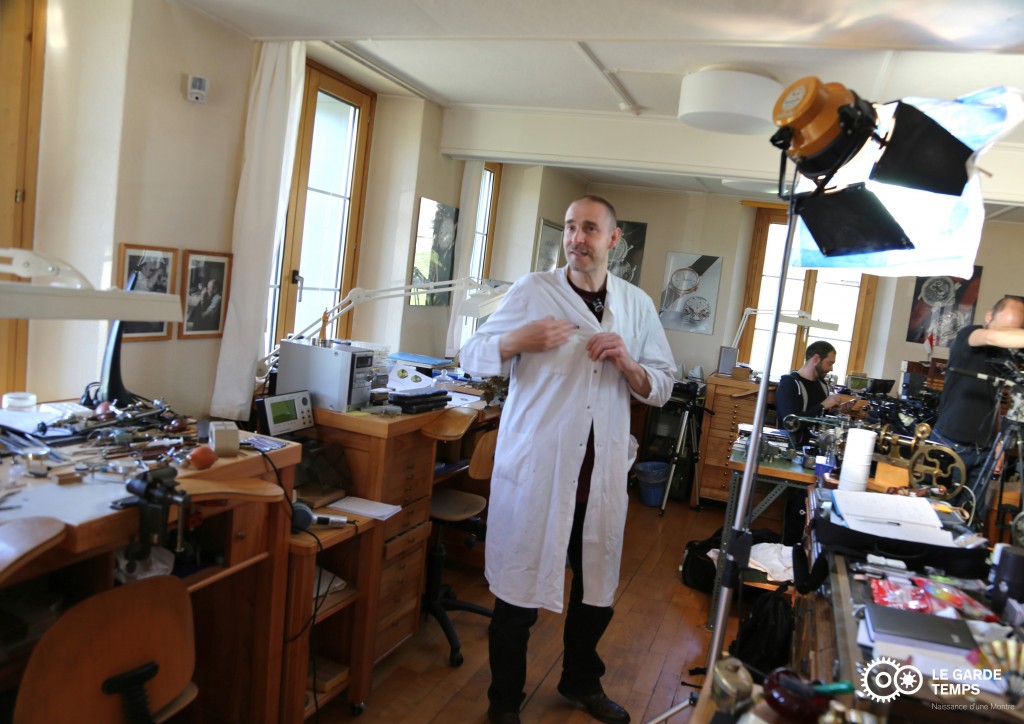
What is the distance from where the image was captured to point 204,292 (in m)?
2.96

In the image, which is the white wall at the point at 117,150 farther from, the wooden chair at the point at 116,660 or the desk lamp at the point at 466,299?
the wooden chair at the point at 116,660

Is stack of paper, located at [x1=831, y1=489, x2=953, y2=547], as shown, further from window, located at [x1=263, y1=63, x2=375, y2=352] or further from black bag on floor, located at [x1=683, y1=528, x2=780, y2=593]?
window, located at [x1=263, y1=63, x2=375, y2=352]

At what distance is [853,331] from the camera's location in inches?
260

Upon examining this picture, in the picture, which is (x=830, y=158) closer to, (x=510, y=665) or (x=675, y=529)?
(x=510, y=665)

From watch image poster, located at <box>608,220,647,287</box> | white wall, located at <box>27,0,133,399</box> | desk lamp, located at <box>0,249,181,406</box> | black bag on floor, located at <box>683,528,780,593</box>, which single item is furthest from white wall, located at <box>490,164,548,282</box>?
desk lamp, located at <box>0,249,181,406</box>

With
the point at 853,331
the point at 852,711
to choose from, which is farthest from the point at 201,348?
the point at 853,331

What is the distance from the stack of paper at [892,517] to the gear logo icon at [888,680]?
651 millimetres

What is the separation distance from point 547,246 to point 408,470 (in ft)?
11.6

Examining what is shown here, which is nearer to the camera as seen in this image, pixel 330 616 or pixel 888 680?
pixel 888 680

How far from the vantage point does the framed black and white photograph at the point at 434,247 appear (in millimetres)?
4375

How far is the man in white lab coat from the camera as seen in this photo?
238 cm

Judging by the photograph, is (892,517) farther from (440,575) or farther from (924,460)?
(440,575)


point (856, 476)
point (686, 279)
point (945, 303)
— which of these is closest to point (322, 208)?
point (856, 476)

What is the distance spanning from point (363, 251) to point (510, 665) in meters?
2.68
